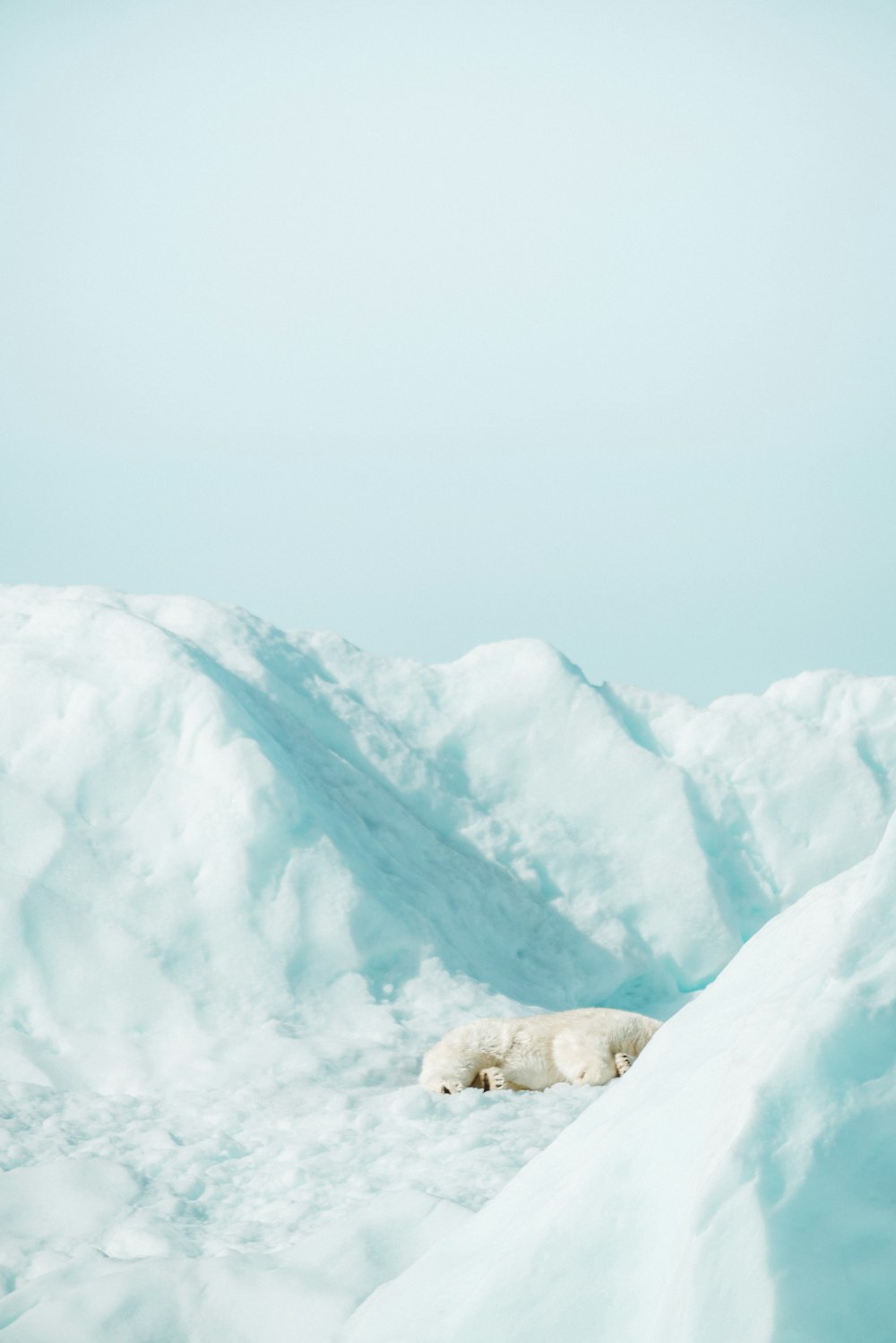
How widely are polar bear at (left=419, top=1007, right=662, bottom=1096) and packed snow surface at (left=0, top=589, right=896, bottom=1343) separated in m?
0.18

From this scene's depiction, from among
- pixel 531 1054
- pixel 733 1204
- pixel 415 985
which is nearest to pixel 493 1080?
pixel 531 1054

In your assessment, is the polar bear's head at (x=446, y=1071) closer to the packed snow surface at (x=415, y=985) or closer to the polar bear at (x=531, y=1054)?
the polar bear at (x=531, y=1054)

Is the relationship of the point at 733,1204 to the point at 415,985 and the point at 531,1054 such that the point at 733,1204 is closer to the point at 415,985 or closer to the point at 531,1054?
the point at 531,1054

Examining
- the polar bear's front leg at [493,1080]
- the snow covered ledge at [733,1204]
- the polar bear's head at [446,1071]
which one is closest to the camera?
the snow covered ledge at [733,1204]

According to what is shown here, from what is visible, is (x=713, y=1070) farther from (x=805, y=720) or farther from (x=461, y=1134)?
(x=805, y=720)

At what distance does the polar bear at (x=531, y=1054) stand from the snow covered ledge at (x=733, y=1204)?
8.86ft

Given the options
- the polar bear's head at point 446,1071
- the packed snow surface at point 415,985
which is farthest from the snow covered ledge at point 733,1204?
the polar bear's head at point 446,1071

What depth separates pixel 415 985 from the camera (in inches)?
259

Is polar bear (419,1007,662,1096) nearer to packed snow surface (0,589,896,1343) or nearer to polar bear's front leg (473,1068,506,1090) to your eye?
polar bear's front leg (473,1068,506,1090)

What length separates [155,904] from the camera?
6340 millimetres

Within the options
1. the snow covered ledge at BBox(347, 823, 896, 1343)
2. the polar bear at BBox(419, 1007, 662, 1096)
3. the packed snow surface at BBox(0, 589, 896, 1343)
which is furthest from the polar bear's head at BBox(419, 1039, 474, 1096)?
the snow covered ledge at BBox(347, 823, 896, 1343)

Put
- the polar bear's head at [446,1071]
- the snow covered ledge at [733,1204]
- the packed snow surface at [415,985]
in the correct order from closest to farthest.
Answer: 1. the snow covered ledge at [733,1204]
2. the packed snow surface at [415,985]
3. the polar bear's head at [446,1071]

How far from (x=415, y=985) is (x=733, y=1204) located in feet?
16.1

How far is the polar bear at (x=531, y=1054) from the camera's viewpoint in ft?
17.2
